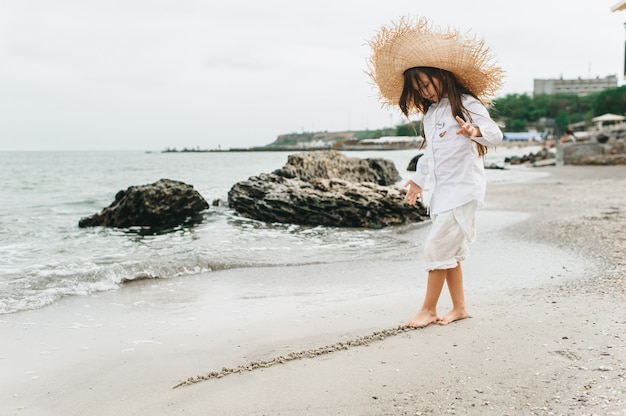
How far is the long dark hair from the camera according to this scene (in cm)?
322

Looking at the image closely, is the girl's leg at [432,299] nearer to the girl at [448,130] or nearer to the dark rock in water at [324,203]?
the girl at [448,130]

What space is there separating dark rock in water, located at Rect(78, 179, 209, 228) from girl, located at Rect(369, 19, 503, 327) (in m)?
6.92

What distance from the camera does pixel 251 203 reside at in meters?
10.5

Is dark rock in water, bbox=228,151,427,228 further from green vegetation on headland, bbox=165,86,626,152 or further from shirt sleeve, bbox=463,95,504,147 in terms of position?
green vegetation on headland, bbox=165,86,626,152

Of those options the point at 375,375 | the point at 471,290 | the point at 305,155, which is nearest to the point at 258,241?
the point at 471,290

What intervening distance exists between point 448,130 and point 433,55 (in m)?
0.46

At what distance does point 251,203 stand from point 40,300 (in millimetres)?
6213

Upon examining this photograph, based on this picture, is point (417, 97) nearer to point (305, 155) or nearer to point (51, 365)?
point (51, 365)

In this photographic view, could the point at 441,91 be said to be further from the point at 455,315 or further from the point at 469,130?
the point at 455,315

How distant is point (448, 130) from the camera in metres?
3.24

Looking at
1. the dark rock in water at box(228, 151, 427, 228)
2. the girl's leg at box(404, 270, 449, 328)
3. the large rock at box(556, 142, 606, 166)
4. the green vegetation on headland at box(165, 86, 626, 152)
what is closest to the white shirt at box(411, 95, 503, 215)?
the girl's leg at box(404, 270, 449, 328)

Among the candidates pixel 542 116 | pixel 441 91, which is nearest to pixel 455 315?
pixel 441 91

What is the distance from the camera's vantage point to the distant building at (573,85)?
186625mm

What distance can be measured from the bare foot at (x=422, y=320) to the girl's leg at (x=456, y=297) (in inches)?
2.2
